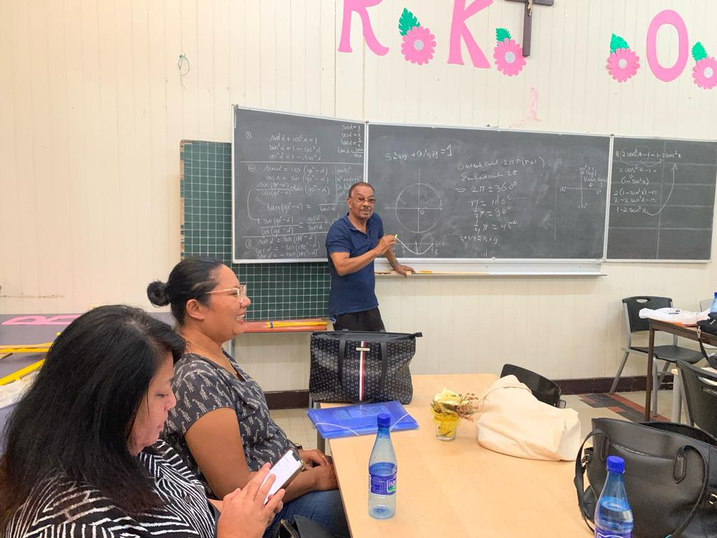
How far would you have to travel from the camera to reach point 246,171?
325cm

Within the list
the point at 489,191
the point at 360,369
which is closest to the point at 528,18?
the point at 489,191

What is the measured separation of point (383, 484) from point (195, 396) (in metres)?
0.52

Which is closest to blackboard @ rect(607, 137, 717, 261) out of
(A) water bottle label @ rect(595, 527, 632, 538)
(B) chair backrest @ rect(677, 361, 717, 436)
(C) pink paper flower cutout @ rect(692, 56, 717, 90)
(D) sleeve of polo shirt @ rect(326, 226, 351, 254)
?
(C) pink paper flower cutout @ rect(692, 56, 717, 90)

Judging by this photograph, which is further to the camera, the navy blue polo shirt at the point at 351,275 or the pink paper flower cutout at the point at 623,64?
the pink paper flower cutout at the point at 623,64

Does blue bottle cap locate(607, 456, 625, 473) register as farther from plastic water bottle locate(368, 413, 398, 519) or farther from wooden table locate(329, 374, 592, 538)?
plastic water bottle locate(368, 413, 398, 519)

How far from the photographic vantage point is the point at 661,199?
4.12 meters

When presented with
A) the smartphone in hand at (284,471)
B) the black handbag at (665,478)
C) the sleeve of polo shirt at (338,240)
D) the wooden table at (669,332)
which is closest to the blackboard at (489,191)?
the sleeve of polo shirt at (338,240)

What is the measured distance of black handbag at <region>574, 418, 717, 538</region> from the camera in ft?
3.27

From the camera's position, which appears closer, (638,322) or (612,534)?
(612,534)

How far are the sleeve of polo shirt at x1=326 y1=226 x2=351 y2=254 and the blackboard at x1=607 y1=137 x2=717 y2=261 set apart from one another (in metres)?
2.23

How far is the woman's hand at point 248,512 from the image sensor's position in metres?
1.04

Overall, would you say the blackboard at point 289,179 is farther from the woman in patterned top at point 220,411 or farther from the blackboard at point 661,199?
the blackboard at point 661,199

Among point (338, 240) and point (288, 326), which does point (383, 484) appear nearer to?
point (338, 240)

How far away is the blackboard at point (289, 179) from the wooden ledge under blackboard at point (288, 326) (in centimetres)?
43
